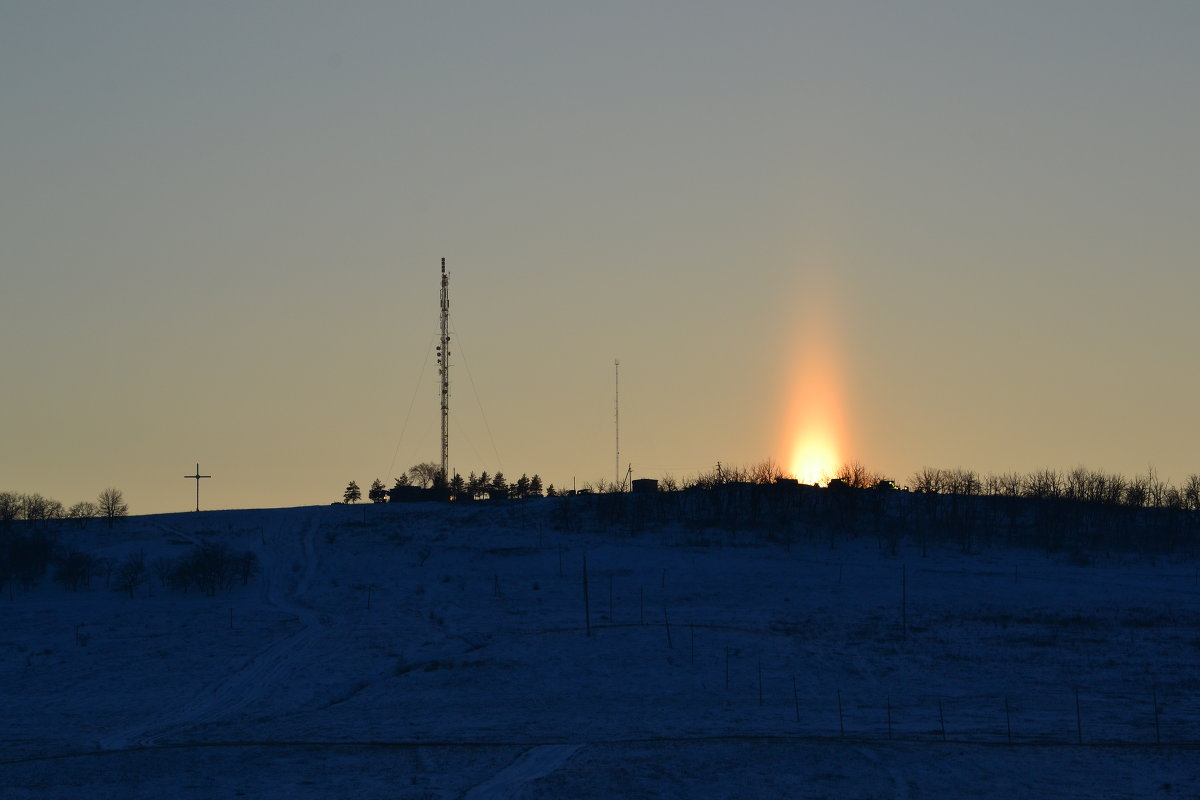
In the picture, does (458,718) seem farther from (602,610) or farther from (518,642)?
(602,610)

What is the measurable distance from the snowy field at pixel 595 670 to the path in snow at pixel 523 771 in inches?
5.2

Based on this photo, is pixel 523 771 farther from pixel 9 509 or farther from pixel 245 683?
pixel 9 509

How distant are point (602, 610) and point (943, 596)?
1795 cm

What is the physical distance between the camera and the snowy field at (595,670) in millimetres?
36750

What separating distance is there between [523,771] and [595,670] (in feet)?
57.9

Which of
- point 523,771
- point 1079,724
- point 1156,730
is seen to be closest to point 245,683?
point 523,771

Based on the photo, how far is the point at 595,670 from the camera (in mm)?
54500

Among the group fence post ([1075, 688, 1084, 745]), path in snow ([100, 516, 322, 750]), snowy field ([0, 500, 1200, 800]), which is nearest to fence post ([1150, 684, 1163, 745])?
snowy field ([0, 500, 1200, 800])

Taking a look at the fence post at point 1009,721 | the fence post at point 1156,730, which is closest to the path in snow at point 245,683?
the fence post at point 1009,721

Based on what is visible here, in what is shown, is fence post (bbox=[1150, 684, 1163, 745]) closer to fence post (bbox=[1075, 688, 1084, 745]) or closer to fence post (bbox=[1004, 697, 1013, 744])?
fence post (bbox=[1075, 688, 1084, 745])

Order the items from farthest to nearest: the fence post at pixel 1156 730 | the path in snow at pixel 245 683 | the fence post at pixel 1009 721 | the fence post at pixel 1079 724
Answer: the path in snow at pixel 245 683
the fence post at pixel 1009 721
the fence post at pixel 1079 724
the fence post at pixel 1156 730

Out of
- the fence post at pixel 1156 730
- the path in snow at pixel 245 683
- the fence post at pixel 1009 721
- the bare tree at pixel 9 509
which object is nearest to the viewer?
the fence post at pixel 1156 730

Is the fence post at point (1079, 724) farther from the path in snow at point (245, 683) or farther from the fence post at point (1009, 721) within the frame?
the path in snow at point (245, 683)

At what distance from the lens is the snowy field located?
121 feet
